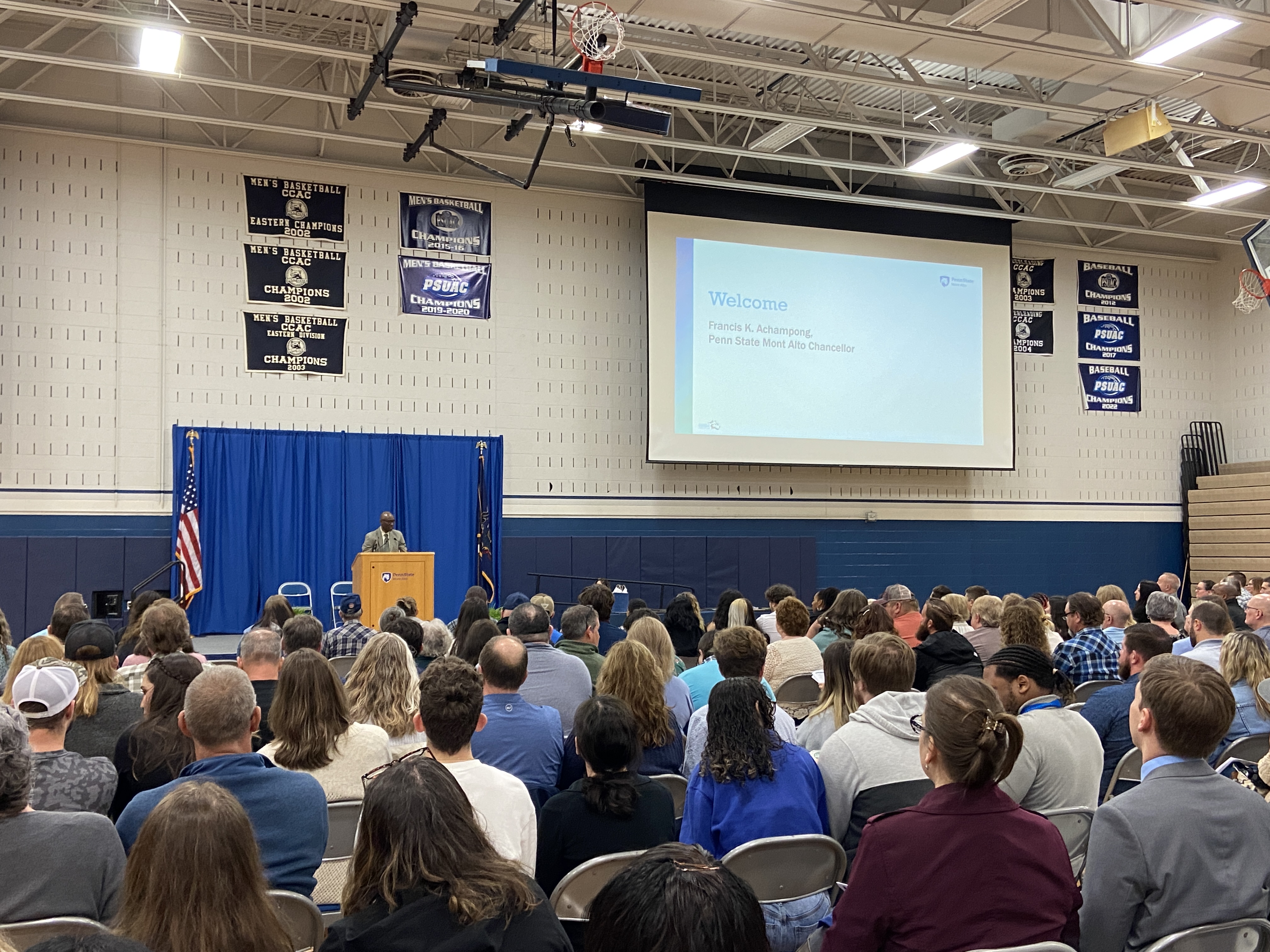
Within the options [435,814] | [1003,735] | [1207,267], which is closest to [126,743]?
[435,814]

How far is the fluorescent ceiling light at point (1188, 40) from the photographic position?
350 inches

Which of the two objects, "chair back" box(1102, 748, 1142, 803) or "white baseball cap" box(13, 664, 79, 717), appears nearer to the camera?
"white baseball cap" box(13, 664, 79, 717)

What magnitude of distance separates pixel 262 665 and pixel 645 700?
1.79 m

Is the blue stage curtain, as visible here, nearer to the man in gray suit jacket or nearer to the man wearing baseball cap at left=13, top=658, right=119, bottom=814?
the man wearing baseball cap at left=13, top=658, right=119, bottom=814

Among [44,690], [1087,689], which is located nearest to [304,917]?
[44,690]

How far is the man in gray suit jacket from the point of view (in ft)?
7.73

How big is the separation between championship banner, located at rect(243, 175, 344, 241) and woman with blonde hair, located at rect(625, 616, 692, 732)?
30.3 ft

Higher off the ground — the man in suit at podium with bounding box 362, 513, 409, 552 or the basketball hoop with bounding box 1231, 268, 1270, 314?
the basketball hoop with bounding box 1231, 268, 1270, 314

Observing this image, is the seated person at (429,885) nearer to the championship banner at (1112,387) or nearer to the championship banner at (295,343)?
the championship banner at (295,343)

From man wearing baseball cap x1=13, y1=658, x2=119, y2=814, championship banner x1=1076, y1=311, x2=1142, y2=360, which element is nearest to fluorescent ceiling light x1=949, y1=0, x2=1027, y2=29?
man wearing baseball cap x1=13, y1=658, x2=119, y2=814

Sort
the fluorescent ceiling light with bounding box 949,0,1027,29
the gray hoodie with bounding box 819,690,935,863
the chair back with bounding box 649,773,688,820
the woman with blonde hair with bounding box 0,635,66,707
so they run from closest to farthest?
the gray hoodie with bounding box 819,690,935,863
the chair back with bounding box 649,773,688,820
the woman with blonde hair with bounding box 0,635,66,707
the fluorescent ceiling light with bounding box 949,0,1027,29

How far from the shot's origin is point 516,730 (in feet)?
12.7

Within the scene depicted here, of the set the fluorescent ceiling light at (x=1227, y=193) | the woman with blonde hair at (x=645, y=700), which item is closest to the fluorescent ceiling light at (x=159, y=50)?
the woman with blonde hair at (x=645, y=700)

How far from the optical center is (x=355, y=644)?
7012 millimetres
